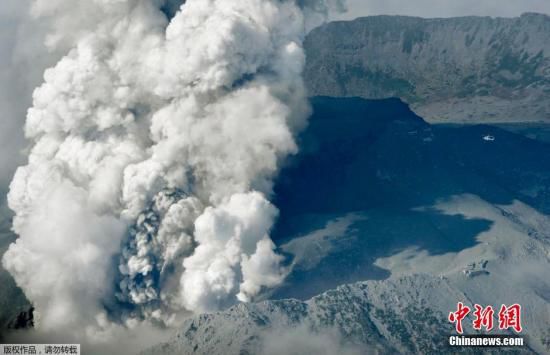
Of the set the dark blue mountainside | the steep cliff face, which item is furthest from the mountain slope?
the steep cliff face

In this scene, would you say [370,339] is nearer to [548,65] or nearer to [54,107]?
[54,107]

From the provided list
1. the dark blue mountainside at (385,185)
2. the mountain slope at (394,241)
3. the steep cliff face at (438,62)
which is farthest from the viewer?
the steep cliff face at (438,62)

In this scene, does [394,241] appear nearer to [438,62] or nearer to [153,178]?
[153,178]

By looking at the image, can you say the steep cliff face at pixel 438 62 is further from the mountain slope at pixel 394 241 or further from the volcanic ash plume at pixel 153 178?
the volcanic ash plume at pixel 153 178

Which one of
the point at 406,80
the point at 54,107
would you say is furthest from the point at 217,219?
the point at 406,80

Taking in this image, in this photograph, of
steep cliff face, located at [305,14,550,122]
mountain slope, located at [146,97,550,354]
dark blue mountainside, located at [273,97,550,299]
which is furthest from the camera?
steep cliff face, located at [305,14,550,122]

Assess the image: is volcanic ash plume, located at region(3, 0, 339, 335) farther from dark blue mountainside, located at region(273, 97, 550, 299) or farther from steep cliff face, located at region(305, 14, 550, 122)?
steep cliff face, located at region(305, 14, 550, 122)

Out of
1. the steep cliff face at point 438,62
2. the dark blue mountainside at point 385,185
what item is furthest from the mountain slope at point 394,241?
the steep cliff face at point 438,62

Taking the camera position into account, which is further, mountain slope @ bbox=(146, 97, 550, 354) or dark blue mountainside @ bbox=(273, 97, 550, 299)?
dark blue mountainside @ bbox=(273, 97, 550, 299)
